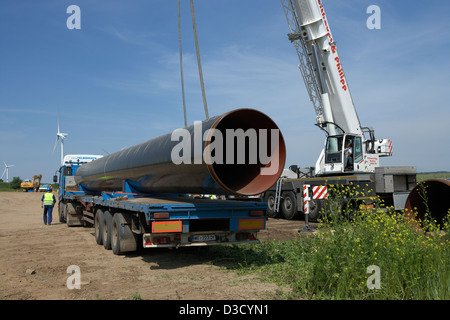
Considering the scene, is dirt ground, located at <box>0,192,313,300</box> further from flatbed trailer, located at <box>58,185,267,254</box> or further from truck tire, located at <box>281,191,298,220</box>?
truck tire, located at <box>281,191,298,220</box>

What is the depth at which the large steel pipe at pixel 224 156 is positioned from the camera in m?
6.20

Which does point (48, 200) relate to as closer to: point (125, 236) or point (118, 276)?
point (125, 236)

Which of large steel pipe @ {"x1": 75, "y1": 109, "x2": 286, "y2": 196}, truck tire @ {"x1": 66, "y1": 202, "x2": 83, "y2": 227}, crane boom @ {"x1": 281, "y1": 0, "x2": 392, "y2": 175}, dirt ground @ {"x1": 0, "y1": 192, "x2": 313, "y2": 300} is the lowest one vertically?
dirt ground @ {"x1": 0, "y1": 192, "x2": 313, "y2": 300}

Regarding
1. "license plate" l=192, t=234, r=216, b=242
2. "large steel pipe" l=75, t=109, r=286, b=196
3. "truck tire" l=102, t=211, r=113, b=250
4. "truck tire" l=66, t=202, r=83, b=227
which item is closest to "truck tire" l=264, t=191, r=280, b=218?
"truck tire" l=66, t=202, r=83, b=227

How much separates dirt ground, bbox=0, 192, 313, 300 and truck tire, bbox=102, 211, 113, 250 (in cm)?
19

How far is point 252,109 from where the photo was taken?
6277 millimetres

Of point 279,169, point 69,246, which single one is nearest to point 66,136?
point 69,246

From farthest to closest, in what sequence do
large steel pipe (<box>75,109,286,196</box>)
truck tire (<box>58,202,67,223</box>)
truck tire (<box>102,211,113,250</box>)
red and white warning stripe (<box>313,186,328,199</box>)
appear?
truck tire (<box>58,202,67,223</box>)
red and white warning stripe (<box>313,186,328,199</box>)
truck tire (<box>102,211,113,250</box>)
large steel pipe (<box>75,109,286,196</box>)

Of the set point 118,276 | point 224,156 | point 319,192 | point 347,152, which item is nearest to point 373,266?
point 224,156

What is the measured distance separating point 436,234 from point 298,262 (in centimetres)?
215

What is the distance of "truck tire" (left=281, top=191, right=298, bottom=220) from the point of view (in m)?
15.2

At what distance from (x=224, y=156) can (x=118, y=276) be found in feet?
8.69

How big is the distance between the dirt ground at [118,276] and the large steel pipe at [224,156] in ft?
4.53

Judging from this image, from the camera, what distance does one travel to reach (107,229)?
→ 908 centimetres
